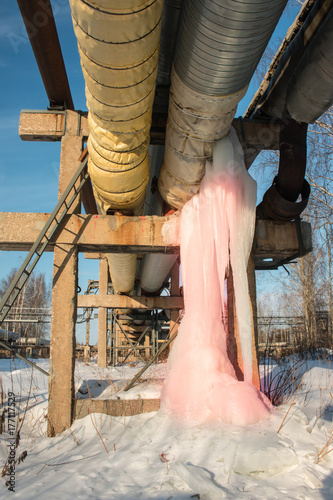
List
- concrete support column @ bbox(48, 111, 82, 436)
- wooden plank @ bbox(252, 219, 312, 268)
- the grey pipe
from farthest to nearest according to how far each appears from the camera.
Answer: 1. wooden plank @ bbox(252, 219, 312, 268)
2. concrete support column @ bbox(48, 111, 82, 436)
3. the grey pipe

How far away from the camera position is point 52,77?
4.68 meters

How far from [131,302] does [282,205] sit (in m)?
7.88

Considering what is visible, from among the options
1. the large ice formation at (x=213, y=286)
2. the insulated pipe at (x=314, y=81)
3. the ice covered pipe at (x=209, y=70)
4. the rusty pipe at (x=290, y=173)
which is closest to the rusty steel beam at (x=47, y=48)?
the ice covered pipe at (x=209, y=70)

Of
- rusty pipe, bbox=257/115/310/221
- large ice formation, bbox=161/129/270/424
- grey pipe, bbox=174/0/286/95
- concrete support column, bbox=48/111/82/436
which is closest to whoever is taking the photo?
grey pipe, bbox=174/0/286/95

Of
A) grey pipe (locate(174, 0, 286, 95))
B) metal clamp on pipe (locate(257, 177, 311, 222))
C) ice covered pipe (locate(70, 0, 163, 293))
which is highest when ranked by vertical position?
grey pipe (locate(174, 0, 286, 95))

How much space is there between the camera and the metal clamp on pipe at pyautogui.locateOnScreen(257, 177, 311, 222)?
15.0 ft

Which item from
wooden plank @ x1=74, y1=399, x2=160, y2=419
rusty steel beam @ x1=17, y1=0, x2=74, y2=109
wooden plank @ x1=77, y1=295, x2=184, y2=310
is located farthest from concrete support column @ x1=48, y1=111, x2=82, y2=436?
wooden plank @ x1=77, y1=295, x2=184, y2=310

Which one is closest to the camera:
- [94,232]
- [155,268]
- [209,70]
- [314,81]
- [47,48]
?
[209,70]

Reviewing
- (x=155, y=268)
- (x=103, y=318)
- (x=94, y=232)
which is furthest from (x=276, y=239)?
(x=103, y=318)

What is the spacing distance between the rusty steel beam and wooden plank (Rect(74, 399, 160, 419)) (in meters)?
3.96

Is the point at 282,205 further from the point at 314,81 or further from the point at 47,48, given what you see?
the point at 47,48

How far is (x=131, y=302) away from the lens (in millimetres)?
11742

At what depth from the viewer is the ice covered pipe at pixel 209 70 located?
8.47 ft

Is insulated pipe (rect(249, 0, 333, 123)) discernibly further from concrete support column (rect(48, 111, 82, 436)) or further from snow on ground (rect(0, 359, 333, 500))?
snow on ground (rect(0, 359, 333, 500))
